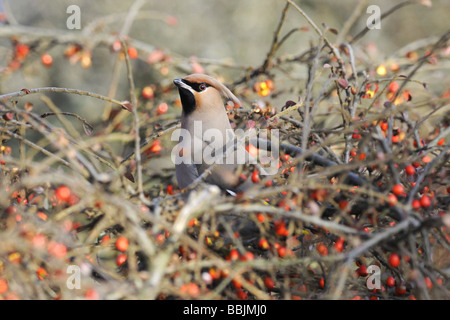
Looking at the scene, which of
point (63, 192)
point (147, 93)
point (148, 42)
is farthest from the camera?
point (148, 42)

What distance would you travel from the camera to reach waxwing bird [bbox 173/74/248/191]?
7.09 feet

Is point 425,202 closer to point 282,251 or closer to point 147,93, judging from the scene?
point 282,251

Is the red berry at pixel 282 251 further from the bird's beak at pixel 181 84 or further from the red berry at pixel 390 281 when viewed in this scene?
the bird's beak at pixel 181 84

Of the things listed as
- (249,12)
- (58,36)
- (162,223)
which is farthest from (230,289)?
(249,12)

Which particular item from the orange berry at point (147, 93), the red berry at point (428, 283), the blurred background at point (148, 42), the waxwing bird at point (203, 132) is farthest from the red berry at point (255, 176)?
the orange berry at point (147, 93)

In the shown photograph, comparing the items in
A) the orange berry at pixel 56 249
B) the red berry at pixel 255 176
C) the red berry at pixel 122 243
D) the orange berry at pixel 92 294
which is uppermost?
the red berry at pixel 255 176

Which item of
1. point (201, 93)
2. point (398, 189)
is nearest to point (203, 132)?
point (201, 93)

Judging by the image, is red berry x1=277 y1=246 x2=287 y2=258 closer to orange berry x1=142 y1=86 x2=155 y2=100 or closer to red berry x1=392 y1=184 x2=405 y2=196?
red berry x1=392 y1=184 x2=405 y2=196

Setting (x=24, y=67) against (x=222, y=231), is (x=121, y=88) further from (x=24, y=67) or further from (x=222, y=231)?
(x=222, y=231)

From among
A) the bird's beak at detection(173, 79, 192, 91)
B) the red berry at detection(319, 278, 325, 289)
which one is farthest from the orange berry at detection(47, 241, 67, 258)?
the bird's beak at detection(173, 79, 192, 91)

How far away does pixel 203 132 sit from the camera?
235 centimetres

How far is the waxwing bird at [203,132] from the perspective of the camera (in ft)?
7.09

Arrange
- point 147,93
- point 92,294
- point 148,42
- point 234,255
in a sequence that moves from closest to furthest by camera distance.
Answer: point 92,294, point 234,255, point 147,93, point 148,42
